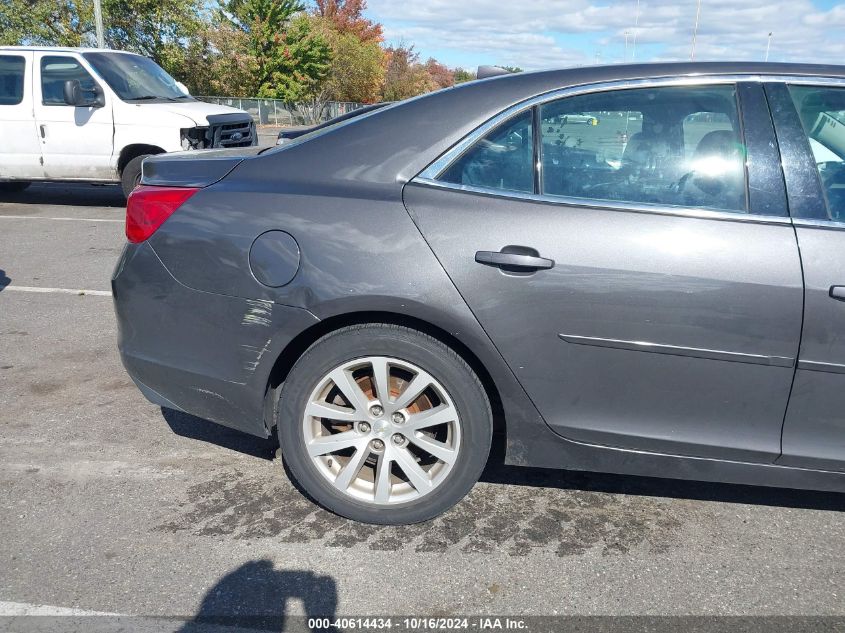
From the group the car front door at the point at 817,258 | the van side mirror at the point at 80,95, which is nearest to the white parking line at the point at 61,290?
the van side mirror at the point at 80,95

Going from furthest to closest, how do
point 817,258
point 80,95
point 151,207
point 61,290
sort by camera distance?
1. point 80,95
2. point 61,290
3. point 151,207
4. point 817,258

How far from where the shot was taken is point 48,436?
149 inches

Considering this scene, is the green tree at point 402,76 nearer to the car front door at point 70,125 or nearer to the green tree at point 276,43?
the green tree at point 276,43

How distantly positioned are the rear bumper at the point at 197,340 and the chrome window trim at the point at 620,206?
75 centimetres

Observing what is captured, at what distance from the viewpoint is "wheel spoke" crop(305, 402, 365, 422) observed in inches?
117

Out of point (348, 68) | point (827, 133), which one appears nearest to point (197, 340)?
point (827, 133)

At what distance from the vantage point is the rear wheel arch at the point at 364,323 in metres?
2.88

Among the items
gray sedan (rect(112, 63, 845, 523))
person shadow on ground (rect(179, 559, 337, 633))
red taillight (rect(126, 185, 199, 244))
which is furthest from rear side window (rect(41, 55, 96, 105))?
person shadow on ground (rect(179, 559, 337, 633))

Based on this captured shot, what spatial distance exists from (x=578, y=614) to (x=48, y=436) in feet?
8.73

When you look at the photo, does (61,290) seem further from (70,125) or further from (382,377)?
(70,125)

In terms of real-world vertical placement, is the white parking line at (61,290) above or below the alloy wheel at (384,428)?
below

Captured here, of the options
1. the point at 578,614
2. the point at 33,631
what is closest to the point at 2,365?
the point at 33,631

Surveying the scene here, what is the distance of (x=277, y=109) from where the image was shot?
128 ft

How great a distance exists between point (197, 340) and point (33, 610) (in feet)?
3.56
